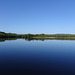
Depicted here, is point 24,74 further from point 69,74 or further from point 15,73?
point 69,74

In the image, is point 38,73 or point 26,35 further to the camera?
point 26,35

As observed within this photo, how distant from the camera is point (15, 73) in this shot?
10.9 metres

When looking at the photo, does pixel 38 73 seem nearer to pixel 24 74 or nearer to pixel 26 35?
pixel 24 74

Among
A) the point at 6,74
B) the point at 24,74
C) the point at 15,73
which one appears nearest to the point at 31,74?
the point at 24,74

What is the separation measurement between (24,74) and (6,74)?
1930mm

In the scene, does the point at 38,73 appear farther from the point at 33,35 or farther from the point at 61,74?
the point at 33,35

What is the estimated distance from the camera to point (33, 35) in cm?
14288

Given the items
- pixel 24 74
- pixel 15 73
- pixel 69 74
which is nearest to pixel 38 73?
pixel 24 74

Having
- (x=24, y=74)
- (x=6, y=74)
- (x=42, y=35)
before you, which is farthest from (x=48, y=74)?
(x=42, y=35)

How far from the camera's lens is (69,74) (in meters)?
11.1

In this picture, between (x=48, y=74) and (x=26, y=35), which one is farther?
(x=26, y=35)

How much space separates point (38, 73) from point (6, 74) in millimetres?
3486

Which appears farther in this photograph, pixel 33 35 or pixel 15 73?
pixel 33 35

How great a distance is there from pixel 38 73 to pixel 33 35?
433 feet
